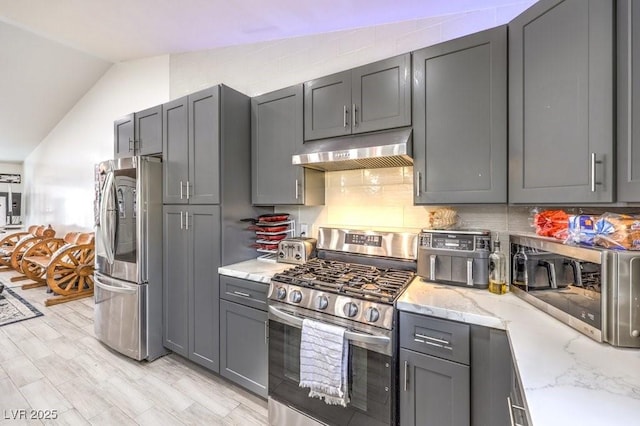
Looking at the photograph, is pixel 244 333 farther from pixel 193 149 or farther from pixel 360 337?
pixel 193 149

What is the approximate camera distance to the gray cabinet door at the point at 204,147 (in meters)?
2.14

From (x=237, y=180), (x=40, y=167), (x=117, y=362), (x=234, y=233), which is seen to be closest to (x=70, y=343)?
(x=117, y=362)

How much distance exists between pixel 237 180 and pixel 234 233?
43 centimetres

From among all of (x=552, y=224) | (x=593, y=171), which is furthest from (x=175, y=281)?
(x=593, y=171)

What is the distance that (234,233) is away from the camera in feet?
7.34

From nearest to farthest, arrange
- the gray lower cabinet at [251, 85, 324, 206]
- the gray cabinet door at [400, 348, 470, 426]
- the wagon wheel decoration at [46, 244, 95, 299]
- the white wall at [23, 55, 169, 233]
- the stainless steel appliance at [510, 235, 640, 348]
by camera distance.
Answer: the stainless steel appliance at [510, 235, 640, 348]
the gray cabinet door at [400, 348, 470, 426]
the gray lower cabinet at [251, 85, 324, 206]
the white wall at [23, 55, 169, 233]
the wagon wheel decoration at [46, 244, 95, 299]

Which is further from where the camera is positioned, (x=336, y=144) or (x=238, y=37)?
(x=238, y=37)

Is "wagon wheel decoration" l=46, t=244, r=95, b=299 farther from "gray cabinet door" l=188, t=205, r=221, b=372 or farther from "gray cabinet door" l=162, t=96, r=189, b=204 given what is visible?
"gray cabinet door" l=188, t=205, r=221, b=372

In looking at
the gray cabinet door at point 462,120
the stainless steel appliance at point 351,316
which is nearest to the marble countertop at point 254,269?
the stainless steel appliance at point 351,316

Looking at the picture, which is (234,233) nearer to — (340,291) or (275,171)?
(275,171)

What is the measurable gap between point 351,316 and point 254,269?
93 cm

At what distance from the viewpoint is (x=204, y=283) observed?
221 cm

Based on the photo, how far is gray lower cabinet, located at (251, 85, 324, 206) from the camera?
2.11 metres

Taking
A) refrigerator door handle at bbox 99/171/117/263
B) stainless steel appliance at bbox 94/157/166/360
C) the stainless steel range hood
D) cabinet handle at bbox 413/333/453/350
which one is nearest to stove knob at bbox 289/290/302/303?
cabinet handle at bbox 413/333/453/350
